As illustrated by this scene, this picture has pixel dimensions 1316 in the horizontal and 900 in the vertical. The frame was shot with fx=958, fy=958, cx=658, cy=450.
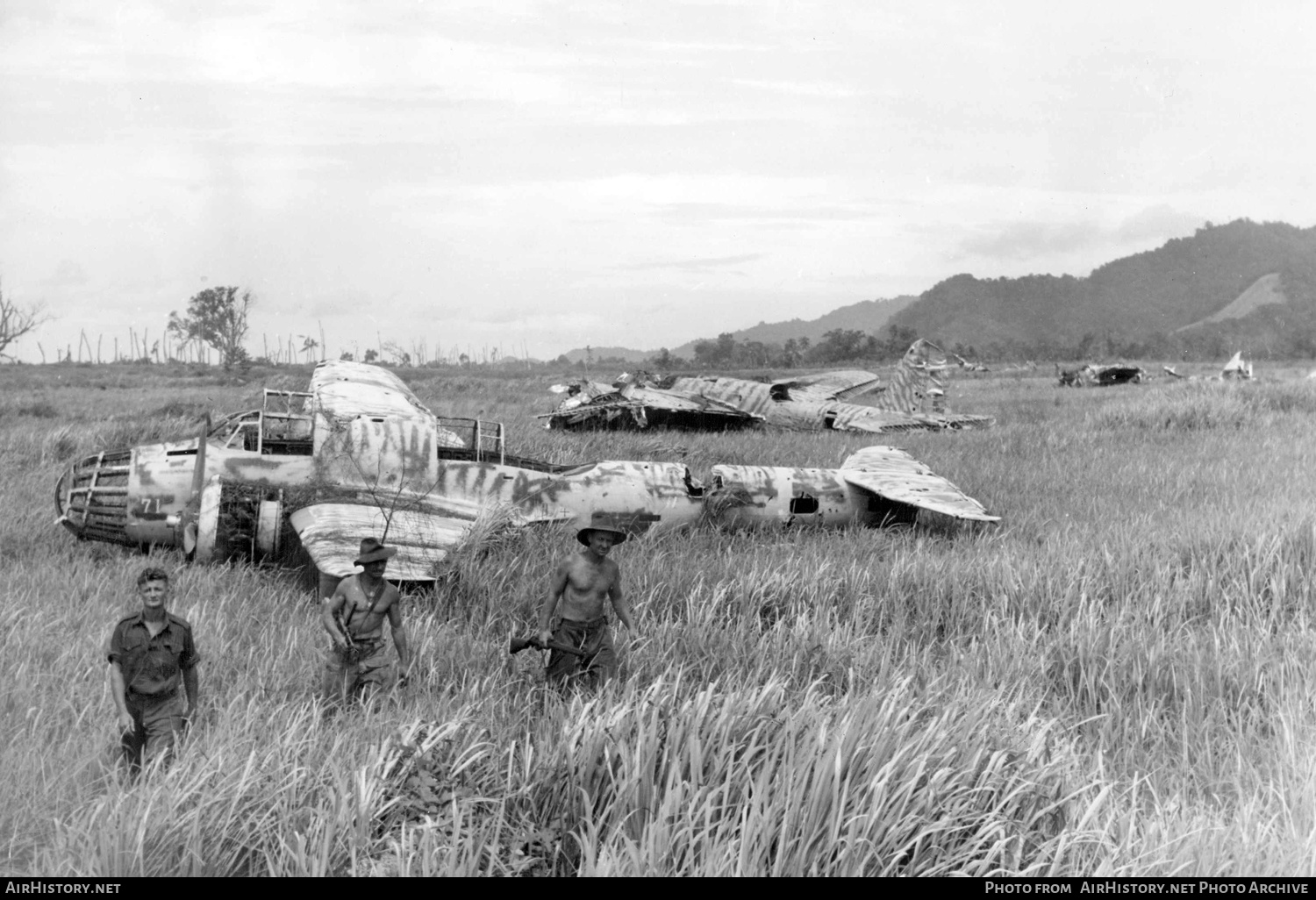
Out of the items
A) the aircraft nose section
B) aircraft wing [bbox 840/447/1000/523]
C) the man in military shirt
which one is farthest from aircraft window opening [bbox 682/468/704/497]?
the man in military shirt

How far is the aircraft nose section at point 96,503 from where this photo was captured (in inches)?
353

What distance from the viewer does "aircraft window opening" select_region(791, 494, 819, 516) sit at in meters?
Result: 11.5

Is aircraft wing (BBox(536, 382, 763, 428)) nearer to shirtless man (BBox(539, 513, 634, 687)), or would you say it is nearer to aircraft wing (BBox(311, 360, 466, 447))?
aircraft wing (BBox(311, 360, 466, 447))

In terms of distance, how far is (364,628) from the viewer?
525cm

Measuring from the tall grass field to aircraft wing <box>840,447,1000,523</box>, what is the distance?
1.25 feet

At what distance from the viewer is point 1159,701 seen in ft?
18.1

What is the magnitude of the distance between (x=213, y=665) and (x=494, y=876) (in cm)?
307

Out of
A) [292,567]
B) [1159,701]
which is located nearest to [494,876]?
[1159,701]

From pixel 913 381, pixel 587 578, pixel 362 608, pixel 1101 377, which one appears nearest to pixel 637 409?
pixel 913 381

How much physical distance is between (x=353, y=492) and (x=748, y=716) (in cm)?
628

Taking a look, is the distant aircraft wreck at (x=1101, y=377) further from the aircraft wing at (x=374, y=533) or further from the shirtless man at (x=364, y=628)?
the shirtless man at (x=364, y=628)

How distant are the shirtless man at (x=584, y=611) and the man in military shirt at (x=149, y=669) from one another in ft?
6.25

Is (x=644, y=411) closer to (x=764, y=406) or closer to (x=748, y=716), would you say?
(x=764, y=406)

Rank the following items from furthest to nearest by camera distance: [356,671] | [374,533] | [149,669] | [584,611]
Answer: [374,533] < [584,611] < [356,671] < [149,669]
